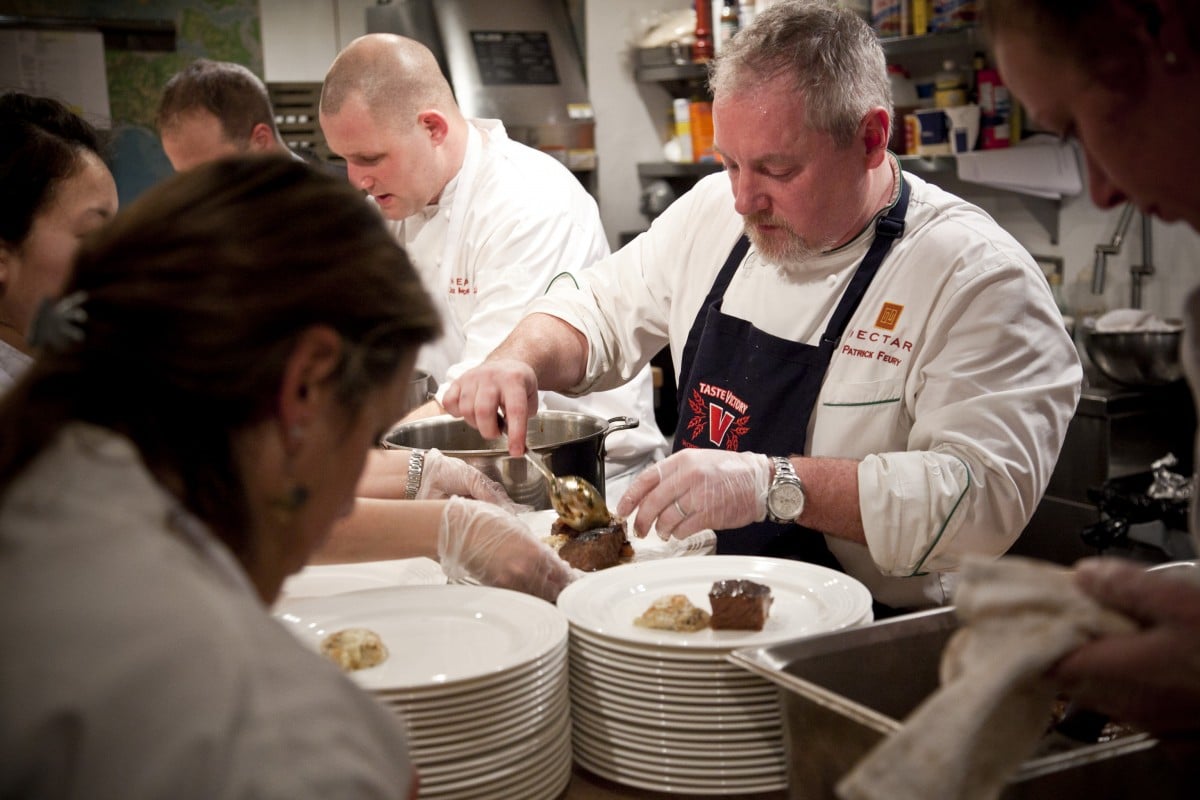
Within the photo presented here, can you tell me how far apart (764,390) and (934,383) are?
0.34m

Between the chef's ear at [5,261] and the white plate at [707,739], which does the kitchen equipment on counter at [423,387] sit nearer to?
the chef's ear at [5,261]

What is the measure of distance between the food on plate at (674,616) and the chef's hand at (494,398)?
684 mm

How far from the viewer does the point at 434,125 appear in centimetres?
337

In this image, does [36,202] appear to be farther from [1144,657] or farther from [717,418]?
[1144,657]

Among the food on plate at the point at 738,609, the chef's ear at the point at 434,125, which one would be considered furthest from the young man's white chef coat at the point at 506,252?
the food on plate at the point at 738,609

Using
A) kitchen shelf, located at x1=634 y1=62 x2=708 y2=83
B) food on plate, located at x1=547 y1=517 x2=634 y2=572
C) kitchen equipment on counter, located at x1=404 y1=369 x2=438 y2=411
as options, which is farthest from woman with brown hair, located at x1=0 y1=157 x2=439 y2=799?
kitchen shelf, located at x1=634 y1=62 x2=708 y2=83

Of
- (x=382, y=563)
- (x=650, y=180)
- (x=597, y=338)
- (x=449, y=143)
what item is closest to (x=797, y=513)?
(x=382, y=563)

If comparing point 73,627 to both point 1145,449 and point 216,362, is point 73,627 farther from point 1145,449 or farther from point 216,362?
point 1145,449

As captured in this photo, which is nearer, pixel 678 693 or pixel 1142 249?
pixel 678 693

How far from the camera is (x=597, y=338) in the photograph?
2.66 meters

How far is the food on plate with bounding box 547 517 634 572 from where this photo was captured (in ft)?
5.96

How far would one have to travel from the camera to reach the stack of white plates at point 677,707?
1338 mm

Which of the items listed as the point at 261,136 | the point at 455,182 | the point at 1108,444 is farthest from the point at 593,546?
the point at 261,136

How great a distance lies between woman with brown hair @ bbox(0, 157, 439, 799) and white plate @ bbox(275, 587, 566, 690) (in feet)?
1.41
